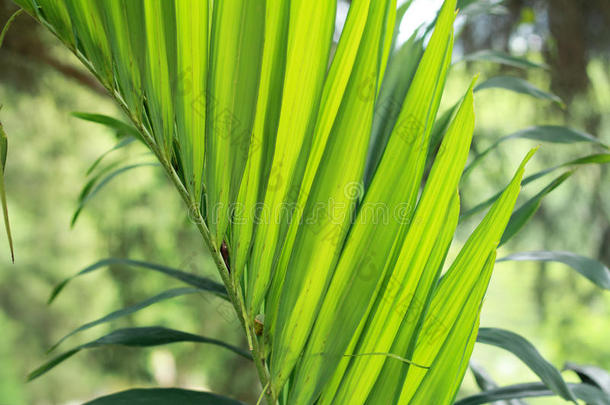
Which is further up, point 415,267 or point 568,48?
point 568,48

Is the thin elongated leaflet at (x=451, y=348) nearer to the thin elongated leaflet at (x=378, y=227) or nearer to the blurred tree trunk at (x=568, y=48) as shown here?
the thin elongated leaflet at (x=378, y=227)

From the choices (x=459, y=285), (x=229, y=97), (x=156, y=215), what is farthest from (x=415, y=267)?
(x=156, y=215)

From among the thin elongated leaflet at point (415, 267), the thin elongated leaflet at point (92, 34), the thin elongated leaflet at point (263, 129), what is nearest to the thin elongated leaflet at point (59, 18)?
the thin elongated leaflet at point (92, 34)

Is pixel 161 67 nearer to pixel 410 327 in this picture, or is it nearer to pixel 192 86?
pixel 192 86

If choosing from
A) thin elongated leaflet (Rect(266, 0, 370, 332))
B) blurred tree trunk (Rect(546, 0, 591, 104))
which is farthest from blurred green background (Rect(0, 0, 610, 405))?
thin elongated leaflet (Rect(266, 0, 370, 332))

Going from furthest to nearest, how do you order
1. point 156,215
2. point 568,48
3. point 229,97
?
point 156,215
point 568,48
point 229,97

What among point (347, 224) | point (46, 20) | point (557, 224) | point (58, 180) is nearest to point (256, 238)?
point (347, 224)
